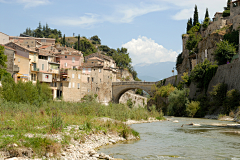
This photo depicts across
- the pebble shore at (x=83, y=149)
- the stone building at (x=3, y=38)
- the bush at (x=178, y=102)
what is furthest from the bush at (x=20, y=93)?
the stone building at (x=3, y=38)

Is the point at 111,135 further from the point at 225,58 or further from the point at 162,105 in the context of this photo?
the point at 162,105

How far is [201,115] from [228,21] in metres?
28.9

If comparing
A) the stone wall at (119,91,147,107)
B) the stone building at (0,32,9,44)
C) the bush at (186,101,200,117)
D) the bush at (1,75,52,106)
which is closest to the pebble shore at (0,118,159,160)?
the bush at (1,75,52,106)

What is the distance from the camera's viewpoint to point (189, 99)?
43562mm

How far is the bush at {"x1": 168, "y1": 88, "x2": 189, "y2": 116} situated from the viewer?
42100 millimetres

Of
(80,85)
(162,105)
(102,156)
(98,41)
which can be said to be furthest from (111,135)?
(98,41)

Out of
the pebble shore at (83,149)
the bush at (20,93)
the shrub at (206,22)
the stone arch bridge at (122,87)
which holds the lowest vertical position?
the pebble shore at (83,149)

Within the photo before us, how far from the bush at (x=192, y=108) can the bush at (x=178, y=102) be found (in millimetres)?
2107

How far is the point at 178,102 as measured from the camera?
4278cm

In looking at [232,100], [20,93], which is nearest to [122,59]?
[232,100]

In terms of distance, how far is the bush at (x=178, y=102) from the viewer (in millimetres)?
42100

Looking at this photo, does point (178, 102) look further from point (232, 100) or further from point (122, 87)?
point (122, 87)

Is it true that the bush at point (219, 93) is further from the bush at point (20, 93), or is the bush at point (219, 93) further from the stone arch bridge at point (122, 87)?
the stone arch bridge at point (122, 87)

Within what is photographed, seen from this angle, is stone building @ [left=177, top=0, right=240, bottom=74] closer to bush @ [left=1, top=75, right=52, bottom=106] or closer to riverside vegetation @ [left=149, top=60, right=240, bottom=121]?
riverside vegetation @ [left=149, top=60, right=240, bottom=121]
